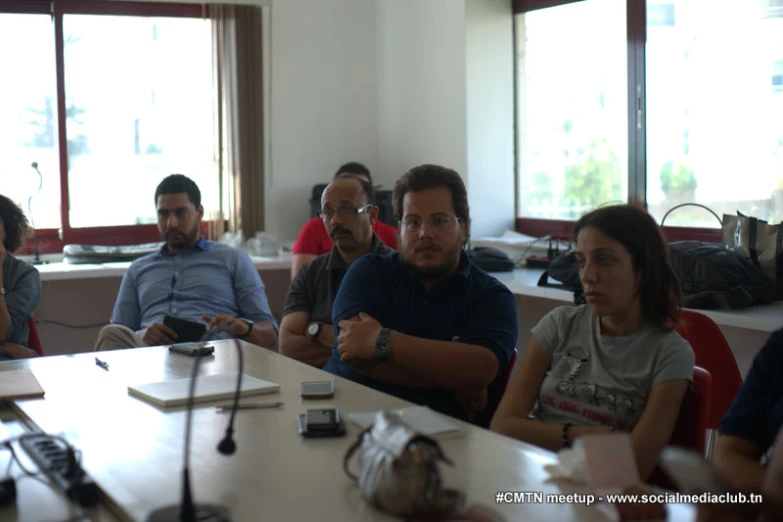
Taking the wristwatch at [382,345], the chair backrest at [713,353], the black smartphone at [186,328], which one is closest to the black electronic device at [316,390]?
the wristwatch at [382,345]

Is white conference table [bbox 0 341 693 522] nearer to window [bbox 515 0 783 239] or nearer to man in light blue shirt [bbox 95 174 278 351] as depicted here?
man in light blue shirt [bbox 95 174 278 351]

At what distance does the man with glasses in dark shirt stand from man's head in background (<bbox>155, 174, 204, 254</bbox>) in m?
0.92

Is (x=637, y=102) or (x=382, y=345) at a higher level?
(x=637, y=102)

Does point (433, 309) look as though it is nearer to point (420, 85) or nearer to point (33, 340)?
point (33, 340)

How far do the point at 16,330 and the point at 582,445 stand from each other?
2694 mm

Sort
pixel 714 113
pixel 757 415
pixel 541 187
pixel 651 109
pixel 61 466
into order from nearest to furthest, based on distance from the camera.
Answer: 1. pixel 61 466
2. pixel 757 415
3. pixel 714 113
4. pixel 651 109
5. pixel 541 187

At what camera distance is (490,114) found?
5141 mm

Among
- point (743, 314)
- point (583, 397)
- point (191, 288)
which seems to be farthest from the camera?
point (191, 288)

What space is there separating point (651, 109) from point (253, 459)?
3.28 m

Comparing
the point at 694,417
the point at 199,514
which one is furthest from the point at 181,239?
the point at 199,514

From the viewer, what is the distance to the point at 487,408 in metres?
2.38

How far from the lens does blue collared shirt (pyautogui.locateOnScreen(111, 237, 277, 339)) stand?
12.5ft

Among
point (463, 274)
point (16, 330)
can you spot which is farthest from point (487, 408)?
point (16, 330)

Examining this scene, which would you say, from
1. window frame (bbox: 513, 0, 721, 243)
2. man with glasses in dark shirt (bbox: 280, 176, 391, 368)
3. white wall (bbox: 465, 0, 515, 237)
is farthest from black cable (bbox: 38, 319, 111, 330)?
window frame (bbox: 513, 0, 721, 243)
